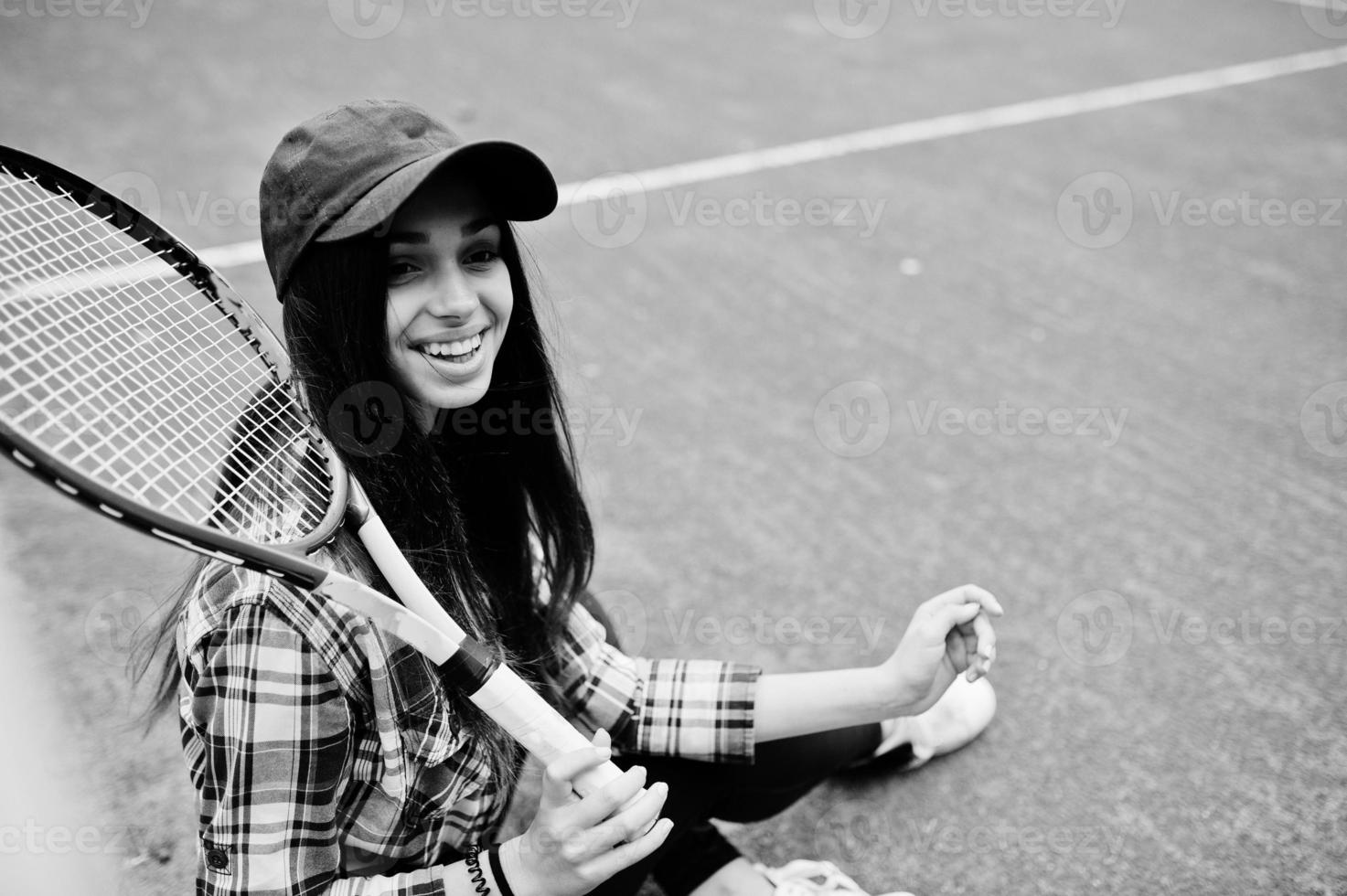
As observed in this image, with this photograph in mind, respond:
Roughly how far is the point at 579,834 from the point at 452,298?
28.3 inches

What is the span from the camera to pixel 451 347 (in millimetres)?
1518

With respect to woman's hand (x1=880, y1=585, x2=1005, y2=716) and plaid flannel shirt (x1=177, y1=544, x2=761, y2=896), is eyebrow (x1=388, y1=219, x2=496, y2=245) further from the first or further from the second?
woman's hand (x1=880, y1=585, x2=1005, y2=716)

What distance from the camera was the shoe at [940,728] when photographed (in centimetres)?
229

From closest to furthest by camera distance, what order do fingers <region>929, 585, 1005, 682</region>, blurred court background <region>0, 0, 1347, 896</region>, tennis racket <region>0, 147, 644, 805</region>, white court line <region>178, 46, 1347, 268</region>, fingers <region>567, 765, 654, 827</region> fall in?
tennis racket <region>0, 147, 644, 805</region>
fingers <region>567, 765, 654, 827</region>
fingers <region>929, 585, 1005, 682</region>
blurred court background <region>0, 0, 1347, 896</region>
white court line <region>178, 46, 1347, 268</region>

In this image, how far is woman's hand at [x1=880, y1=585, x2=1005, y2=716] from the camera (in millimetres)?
1820

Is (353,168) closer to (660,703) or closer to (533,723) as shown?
(533,723)

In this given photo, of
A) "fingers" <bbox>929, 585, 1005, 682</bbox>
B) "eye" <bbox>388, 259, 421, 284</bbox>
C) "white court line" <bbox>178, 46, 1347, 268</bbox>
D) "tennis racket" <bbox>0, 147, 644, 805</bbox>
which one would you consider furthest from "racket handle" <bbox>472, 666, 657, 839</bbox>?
"white court line" <bbox>178, 46, 1347, 268</bbox>

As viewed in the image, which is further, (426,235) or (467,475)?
(467,475)

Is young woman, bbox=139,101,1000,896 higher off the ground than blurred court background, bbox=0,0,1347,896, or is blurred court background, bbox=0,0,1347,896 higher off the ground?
young woman, bbox=139,101,1000,896

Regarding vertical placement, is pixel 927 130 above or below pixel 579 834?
below

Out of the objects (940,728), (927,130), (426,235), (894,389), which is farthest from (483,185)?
(927,130)

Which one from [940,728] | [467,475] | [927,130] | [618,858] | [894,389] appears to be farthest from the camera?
[927,130]

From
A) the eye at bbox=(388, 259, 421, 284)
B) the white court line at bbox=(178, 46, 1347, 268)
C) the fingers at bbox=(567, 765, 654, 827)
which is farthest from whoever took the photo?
the white court line at bbox=(178, 46, 1347, 268)

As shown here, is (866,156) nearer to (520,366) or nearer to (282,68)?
(282,68)
